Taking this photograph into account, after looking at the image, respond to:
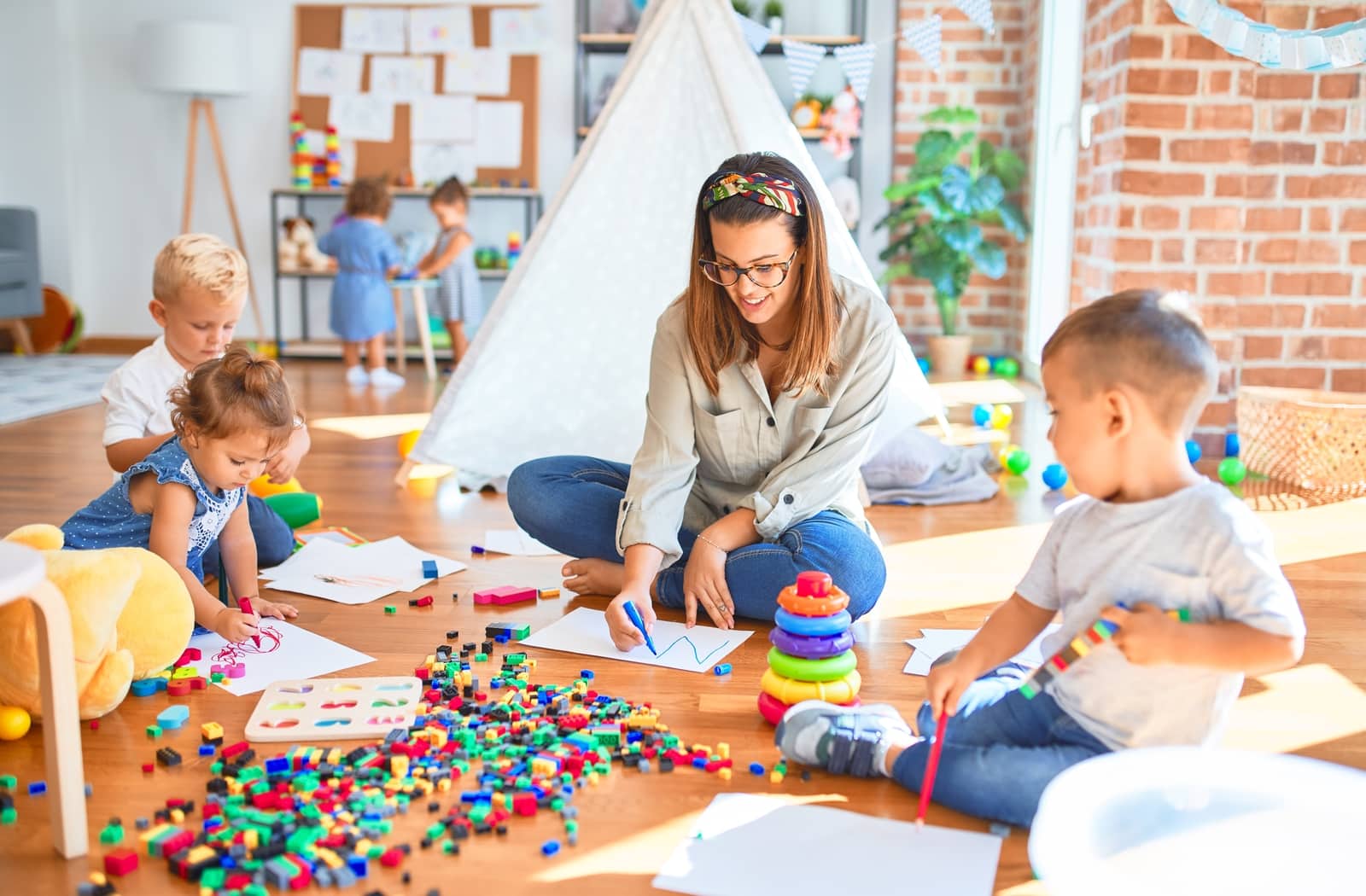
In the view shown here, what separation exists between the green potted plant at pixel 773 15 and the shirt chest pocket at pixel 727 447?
3.88 meters

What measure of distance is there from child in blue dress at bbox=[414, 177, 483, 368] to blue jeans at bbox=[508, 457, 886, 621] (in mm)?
3058

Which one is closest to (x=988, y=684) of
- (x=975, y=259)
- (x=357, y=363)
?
(x=975, y=259)

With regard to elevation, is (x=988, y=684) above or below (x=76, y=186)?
below

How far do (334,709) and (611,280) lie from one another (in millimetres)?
1584

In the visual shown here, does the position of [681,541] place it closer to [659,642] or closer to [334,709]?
[659,642]

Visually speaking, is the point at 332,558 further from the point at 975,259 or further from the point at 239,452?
the point at 975,259

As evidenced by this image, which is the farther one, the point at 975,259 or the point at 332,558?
the point at 975,259

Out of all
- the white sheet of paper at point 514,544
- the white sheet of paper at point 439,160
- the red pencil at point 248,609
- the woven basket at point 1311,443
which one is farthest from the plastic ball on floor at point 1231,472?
the white sheet of paper at point 439,160

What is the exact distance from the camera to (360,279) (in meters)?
4.93

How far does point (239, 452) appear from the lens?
1.68 metres

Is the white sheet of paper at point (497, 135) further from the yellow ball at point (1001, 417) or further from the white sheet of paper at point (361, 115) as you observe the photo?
the yellow ball at point (1001, 417)

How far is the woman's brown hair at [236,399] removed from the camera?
166 centimetres

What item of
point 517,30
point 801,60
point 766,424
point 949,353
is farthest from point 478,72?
point 766,424

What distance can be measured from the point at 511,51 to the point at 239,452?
4283mm
